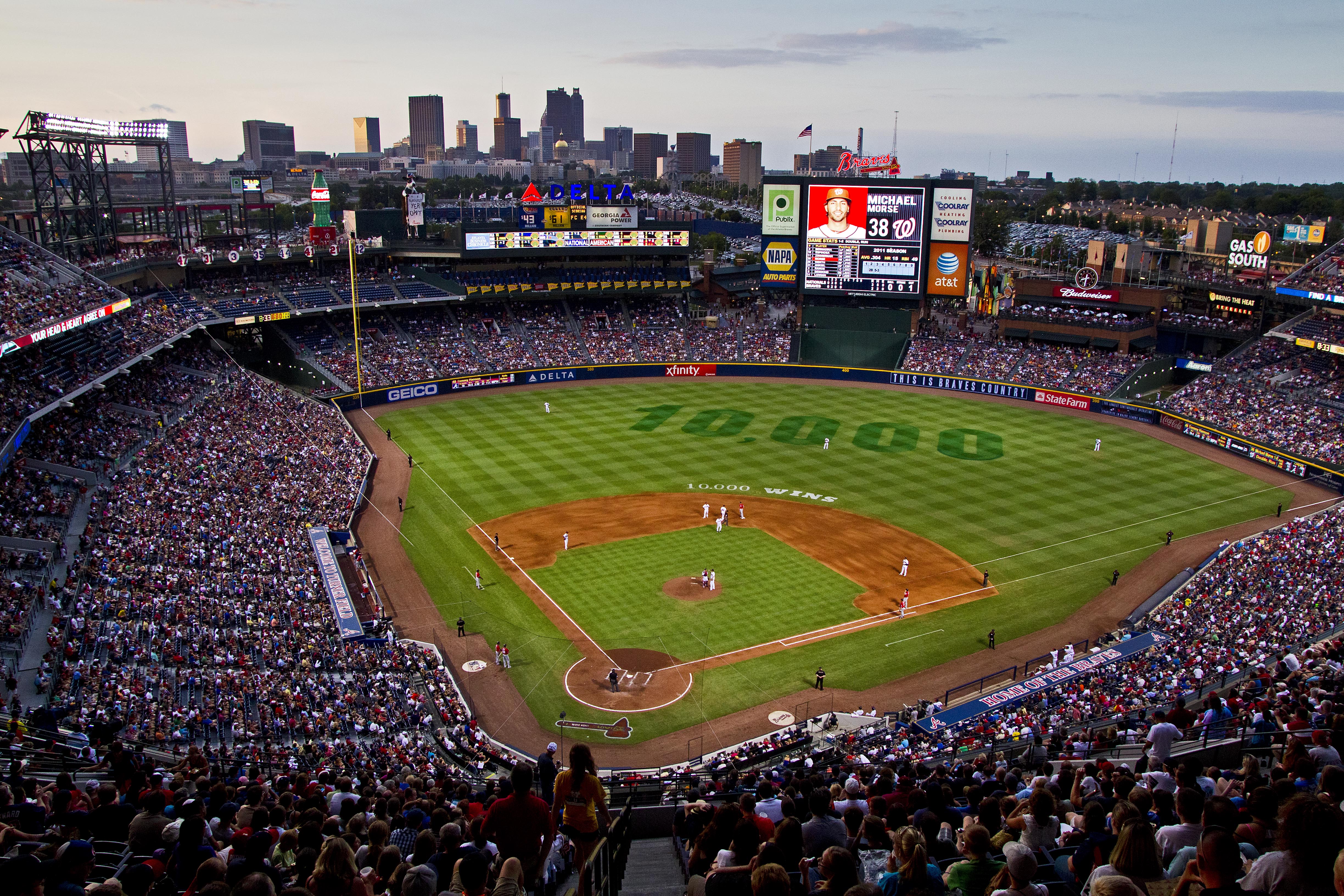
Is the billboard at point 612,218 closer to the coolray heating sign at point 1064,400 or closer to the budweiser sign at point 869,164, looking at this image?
the budweiser sign at point 869,164

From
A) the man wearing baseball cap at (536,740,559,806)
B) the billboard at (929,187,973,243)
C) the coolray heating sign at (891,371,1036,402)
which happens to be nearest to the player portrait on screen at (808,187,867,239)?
the billboard at (929,187,973,243)

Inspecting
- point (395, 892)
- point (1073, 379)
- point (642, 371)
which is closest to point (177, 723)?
point (395, 892)

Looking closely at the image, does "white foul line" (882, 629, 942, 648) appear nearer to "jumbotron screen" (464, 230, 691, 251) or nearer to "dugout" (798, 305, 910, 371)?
"dugout" (798, 305, 910, 371)

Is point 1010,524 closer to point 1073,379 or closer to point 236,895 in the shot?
point 1073,379

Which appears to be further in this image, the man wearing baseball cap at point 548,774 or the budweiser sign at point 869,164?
the budweiser sign at point 869,164

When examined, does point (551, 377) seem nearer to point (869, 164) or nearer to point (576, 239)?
point (576, 239)

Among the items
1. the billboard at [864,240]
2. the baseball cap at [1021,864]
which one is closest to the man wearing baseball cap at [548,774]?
the baseball cap at [1021,864]
